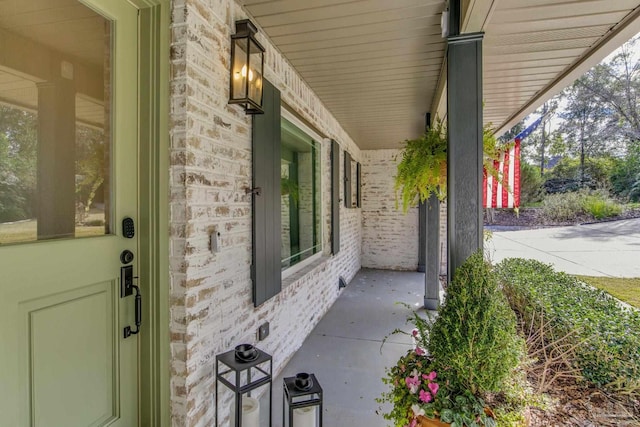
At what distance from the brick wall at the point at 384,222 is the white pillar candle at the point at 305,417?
5.90 metres

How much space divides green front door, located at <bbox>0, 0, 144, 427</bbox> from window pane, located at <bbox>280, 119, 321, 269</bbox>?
5.08 ft

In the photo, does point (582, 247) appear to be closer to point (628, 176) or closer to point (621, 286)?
point (621, 286)

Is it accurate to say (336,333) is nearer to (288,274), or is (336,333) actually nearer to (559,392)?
(288,274)

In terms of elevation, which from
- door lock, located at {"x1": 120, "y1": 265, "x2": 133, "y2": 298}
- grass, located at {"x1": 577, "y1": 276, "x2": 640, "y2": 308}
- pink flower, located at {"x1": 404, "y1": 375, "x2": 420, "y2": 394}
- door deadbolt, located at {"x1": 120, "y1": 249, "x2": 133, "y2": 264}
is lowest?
grass, located at {"x1": 577, "y1": 276, "x2": 640, "y2": 308}

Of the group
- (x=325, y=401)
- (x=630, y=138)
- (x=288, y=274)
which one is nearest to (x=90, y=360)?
(x=325, y=401)

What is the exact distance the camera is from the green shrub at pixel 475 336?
1365 mm

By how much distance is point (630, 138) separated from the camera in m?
10.6

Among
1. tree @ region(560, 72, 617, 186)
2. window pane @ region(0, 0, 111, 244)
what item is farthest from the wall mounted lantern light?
tree @ region(560, 72, 617, 186)

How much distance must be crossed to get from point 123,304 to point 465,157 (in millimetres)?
1898

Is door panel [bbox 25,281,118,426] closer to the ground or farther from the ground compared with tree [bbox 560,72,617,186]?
closer to the ground

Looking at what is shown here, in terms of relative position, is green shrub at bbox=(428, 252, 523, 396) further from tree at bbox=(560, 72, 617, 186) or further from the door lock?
tree at bbox=(560, 72, 617, 186)

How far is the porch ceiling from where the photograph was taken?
191cm

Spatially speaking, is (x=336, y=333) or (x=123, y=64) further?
(x=336, y=333)

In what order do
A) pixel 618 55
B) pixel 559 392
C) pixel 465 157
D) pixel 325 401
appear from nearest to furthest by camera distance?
pixel 465 157
pixel 559 392
pixel 325 401
pixel 618 55
